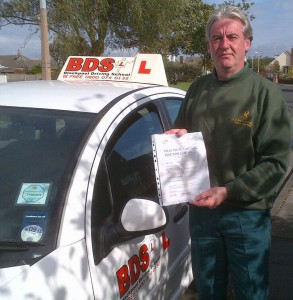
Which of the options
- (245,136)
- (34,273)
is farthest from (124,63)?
(34,273)

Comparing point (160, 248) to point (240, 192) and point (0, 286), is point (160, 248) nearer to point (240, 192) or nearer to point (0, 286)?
point (240, 192)

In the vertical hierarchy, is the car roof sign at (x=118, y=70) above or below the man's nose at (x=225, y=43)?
below

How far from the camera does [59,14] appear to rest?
12.8 meters

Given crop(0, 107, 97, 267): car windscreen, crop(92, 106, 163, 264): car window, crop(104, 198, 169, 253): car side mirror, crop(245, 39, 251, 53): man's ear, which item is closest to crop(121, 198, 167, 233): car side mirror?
crop(104, 198, 169, 253): car side mirror

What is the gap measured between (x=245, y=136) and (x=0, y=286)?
1.22 m

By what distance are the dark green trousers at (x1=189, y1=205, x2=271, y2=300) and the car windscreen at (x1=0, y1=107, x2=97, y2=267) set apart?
724 millimetres

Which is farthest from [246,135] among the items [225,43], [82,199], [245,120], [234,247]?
[82,199]

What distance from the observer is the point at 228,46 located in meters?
2.14

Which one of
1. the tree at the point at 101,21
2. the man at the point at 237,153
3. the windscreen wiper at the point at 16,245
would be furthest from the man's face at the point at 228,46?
the tree at the point at 101,21

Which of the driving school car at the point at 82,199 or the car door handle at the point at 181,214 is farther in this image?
the car door handle at the point at 181,214

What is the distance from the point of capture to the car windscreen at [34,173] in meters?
1.82

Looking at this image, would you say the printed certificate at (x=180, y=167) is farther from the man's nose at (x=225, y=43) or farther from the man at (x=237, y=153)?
the man's nose at (x=225, y=43)

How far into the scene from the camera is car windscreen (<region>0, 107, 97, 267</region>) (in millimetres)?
1818

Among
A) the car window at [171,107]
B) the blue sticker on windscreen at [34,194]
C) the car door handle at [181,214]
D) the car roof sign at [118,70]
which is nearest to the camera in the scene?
the blue sticker on windscreen at [34,194]
